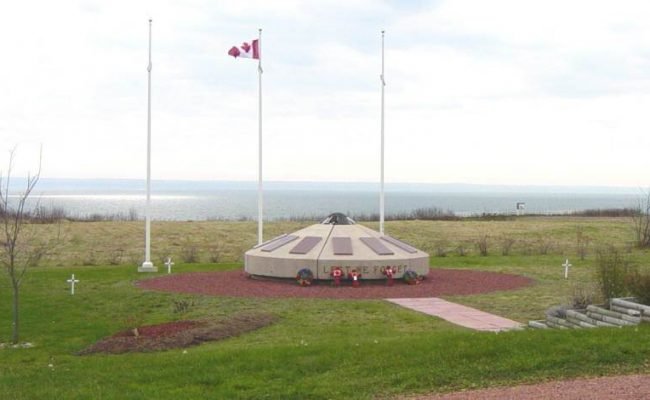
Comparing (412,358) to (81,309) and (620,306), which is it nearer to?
(620,306)

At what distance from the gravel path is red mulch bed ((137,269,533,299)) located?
1024cm

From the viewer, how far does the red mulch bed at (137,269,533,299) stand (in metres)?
19.1

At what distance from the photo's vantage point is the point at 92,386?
9008 mm

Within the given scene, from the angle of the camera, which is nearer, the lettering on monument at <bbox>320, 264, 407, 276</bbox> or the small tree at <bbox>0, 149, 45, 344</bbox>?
the small tree at <bbox>0, 149, 45, 344</bbox>

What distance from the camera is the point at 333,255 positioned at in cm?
2158

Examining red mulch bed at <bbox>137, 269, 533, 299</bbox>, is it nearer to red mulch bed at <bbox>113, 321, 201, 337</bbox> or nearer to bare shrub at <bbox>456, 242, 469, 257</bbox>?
red mulch bed at <bbox>113, 321, 201, 337</bbox>

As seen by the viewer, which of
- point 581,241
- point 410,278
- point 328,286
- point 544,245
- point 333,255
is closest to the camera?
point 328,286

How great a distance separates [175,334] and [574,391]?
738 centimetres

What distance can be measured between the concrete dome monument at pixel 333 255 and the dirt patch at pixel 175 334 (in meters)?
6.14

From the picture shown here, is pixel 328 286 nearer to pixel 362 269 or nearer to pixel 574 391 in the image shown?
pixel 362 269

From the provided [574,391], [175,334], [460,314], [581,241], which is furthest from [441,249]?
[574,391]

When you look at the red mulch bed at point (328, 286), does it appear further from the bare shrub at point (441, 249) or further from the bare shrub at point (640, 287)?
the bare shrub at point (441, 249)

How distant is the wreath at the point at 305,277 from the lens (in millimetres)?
20775

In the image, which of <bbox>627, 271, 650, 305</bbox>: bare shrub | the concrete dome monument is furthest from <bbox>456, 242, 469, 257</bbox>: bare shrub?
<bbox>627, 271, 650, 305</bbox>: bare shrub
